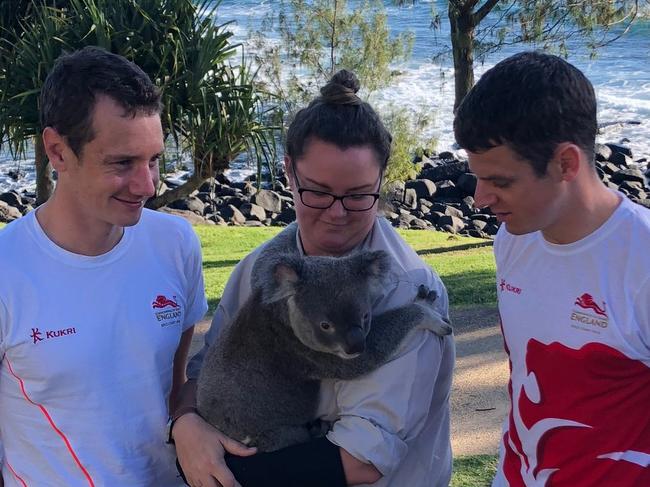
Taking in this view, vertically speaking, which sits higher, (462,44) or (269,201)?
(462,44)

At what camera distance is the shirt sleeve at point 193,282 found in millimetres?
2488

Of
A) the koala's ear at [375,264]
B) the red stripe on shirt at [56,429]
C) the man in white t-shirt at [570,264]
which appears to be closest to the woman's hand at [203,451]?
the red stripe on shirt at [56,429]

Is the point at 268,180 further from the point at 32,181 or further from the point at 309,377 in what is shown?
the point at 309,377

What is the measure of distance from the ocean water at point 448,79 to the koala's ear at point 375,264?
17838 mm

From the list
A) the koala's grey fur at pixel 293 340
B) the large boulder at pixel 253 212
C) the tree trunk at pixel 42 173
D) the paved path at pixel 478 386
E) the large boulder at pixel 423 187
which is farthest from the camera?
the large boulder at pixel 423 187

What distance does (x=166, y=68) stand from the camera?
7.66 meters

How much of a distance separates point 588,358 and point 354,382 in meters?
0.63

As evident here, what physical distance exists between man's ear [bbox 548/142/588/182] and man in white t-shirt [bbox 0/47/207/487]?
1.11 meters

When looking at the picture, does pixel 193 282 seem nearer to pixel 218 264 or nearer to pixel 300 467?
pixel 300 467

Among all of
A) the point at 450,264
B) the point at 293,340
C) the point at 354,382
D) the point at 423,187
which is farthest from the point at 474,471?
the point at 423,187

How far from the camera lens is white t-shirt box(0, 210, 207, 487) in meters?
2.15

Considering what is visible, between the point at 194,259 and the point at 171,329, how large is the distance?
270 mm

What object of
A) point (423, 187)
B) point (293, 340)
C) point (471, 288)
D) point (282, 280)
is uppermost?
point (282, 280)

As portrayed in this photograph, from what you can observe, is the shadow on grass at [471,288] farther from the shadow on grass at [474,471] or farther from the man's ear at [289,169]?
the man's ear at [289,169]
